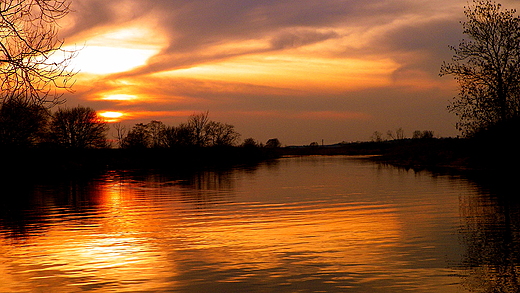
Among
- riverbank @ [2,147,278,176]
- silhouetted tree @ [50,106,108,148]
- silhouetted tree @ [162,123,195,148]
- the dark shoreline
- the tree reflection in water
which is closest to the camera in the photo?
the tree reflection in water

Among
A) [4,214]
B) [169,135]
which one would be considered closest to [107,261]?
[4,214]

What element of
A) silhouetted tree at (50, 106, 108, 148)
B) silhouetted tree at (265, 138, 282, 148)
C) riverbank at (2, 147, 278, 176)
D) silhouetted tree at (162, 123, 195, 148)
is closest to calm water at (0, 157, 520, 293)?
riverbank at (2, 147, 278, 176)

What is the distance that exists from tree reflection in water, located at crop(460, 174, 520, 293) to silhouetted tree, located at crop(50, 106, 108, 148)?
79220 mm

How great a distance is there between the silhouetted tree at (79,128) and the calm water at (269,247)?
71.4 m

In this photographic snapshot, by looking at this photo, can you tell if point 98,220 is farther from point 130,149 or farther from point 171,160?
point 130,149

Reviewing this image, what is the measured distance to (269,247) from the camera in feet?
37.0

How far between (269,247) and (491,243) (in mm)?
4767

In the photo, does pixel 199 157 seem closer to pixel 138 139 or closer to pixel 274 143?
pixel 138 139

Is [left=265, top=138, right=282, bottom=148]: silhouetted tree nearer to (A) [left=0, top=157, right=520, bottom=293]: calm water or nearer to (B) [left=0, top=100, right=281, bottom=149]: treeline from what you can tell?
(B) [left=0, top=100, right=281, bottom=149]: treeline

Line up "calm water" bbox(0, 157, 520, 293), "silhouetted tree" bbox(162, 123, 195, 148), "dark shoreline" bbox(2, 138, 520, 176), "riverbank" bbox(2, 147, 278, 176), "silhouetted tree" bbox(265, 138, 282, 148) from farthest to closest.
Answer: "silhouetted tree" bbox(265, 138, 282, 148)
"silhouetted tree" bbox(162, 123, 195, 148)
"riverbank" bbox(2, 147, 278, 176)
"dark shoreline" bbox(2, 138, 520, 176)
"calm water" bbox(0, 157, 520, 293)

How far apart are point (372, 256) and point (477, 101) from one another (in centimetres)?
2799

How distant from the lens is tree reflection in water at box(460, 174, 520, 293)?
8.06 m

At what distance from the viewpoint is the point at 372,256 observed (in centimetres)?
1016

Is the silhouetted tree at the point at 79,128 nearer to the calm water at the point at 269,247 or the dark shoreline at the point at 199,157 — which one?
the dark shoreline at the point at 199,157
